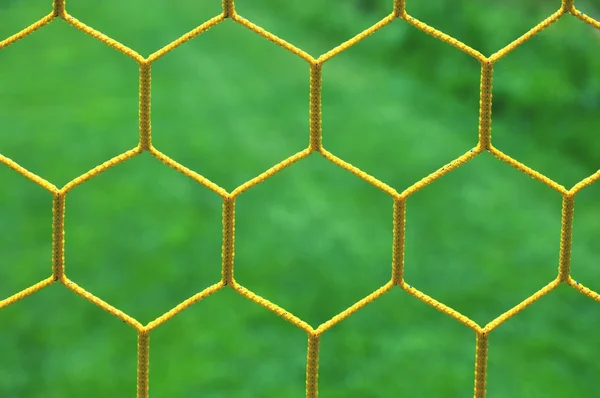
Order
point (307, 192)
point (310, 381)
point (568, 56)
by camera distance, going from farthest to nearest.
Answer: point (568, 56) < point (307, 192) < point (310, 381)

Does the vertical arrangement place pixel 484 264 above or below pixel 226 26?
above

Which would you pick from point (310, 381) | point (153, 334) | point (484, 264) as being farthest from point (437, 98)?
point (310, 381)

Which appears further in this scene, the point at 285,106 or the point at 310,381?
the point at 285,106

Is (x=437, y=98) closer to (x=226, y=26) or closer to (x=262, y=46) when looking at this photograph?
(x=262, y=46)

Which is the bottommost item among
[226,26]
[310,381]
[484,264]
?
[226,26]

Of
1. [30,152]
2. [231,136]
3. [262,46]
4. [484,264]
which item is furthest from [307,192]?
[262,46]

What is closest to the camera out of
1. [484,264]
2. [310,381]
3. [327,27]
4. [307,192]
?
[310,381]

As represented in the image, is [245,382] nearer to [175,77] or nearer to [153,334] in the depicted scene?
[153,334]
